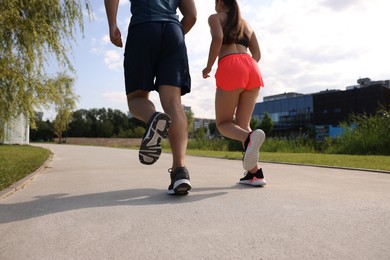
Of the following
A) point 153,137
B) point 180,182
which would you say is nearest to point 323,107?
point 180,182

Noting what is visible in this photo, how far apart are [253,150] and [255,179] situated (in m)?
0.38

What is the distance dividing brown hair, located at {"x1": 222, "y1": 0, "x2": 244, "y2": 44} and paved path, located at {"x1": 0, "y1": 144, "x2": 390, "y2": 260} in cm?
155

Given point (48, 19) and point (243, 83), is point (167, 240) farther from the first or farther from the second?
point (48, 19)

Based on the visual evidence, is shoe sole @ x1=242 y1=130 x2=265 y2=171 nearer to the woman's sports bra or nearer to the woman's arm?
the woman's arm

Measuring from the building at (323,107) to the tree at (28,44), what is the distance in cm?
3587

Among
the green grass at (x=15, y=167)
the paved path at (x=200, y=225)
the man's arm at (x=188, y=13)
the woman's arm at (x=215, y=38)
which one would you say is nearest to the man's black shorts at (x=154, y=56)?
the man's arm at (x=188, y=13)

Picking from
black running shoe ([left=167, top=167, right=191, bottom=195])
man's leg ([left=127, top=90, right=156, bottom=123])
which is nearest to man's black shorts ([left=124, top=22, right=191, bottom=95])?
man's leg ([left=127, top=90, right=156, bottom=123])

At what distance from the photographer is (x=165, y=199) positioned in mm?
2586

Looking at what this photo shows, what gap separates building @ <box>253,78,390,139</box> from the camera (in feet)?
143

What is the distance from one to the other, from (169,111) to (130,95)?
39 centimetres

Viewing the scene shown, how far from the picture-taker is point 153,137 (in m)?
2.50

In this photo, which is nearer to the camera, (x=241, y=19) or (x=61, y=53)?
(x=241, y=19)

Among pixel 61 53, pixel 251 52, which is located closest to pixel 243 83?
pixel 251 52

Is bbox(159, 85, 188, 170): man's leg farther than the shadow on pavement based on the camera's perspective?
Yes
